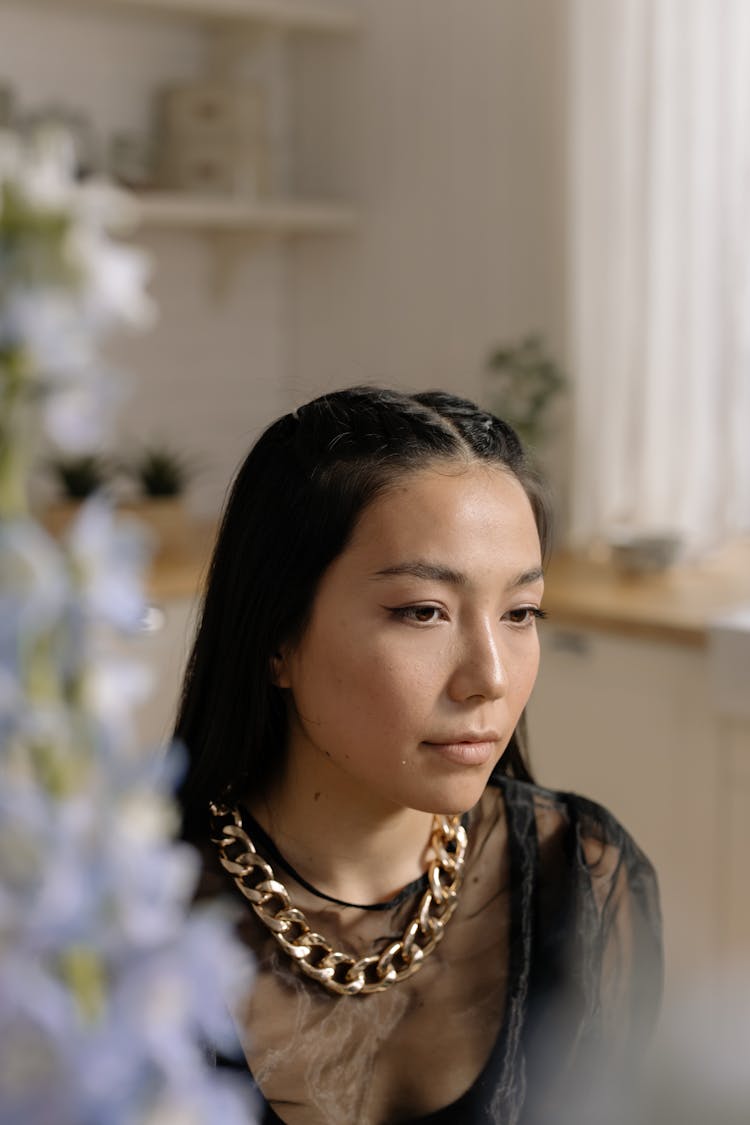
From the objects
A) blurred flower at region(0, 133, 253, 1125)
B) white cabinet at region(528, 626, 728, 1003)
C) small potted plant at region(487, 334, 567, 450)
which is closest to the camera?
blurred flower at region(0, 133, 253, 1125)

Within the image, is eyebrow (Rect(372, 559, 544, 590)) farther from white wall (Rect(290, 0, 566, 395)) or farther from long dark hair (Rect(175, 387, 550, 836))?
white wall (Rect(290, 0, 566, 395))

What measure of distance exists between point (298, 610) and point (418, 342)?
2.58 meters

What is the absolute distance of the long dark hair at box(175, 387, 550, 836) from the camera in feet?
3.29

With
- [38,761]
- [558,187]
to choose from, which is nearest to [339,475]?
[38,761]

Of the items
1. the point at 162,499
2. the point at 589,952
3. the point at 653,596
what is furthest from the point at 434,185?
the point at 589,952

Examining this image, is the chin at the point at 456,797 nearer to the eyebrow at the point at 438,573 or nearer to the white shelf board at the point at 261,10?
the eyebrow at the point at 438,573

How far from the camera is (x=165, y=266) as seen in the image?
11.5 ft

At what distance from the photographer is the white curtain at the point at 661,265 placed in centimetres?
283

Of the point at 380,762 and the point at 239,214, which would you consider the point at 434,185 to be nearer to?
the point at 239,214

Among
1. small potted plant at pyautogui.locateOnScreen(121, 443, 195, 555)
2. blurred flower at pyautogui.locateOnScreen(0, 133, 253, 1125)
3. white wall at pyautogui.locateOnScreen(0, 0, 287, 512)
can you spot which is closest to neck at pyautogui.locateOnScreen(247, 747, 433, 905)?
blurred flower at pyautogui.locateOnScreen(0, 133, 253, 1125)

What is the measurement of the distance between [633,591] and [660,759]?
0.34 m

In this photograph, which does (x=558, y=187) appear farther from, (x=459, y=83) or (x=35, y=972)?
(x=35, y=972)

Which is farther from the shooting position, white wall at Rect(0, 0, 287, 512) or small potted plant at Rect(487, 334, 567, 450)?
white wall at Rect(0, 0, 287, 512)

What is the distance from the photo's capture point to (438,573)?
93 centimetres
